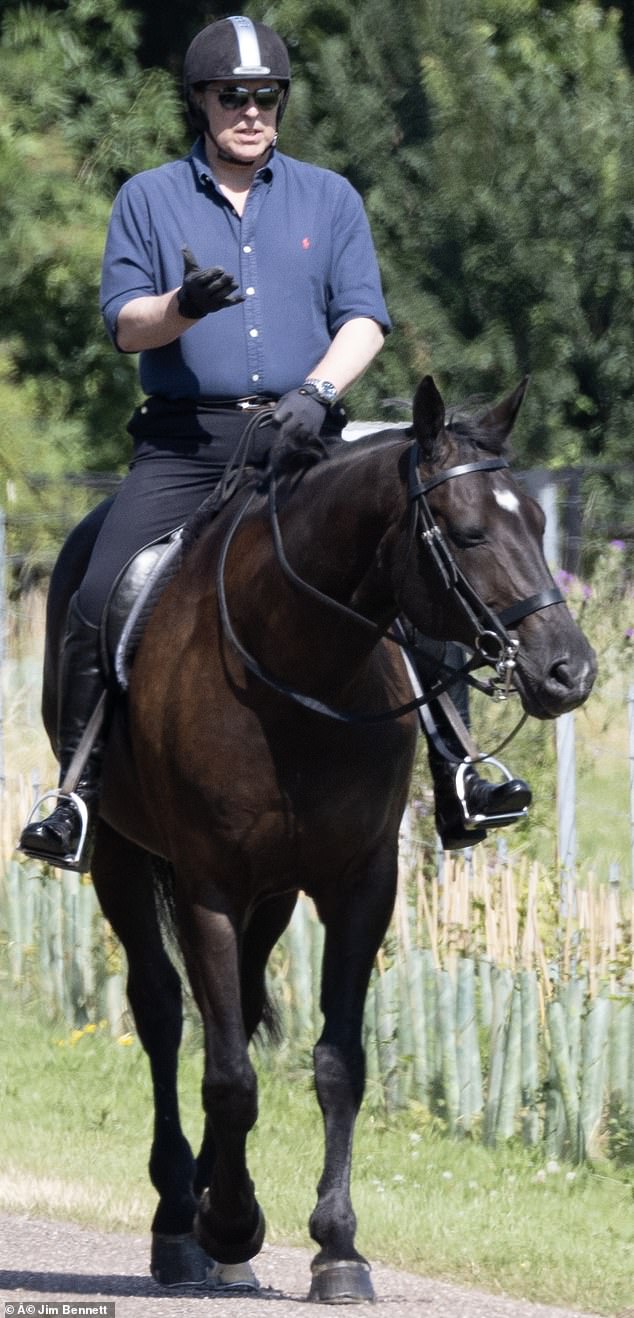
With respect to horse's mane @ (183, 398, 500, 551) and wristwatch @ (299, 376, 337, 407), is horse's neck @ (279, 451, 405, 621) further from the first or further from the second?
wristwatch @ (299, 376, 337, 407)

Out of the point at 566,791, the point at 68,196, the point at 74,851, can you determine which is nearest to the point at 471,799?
the point at 74,851

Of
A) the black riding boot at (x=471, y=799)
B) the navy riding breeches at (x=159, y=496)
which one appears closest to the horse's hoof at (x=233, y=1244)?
the black riding boot at (x=471, y=799)

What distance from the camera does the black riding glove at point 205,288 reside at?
471cm

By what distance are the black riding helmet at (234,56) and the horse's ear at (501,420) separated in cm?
130

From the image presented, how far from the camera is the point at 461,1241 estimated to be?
222 inches

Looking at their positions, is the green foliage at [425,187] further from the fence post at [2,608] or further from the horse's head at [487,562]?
the horse's head at [487,562]

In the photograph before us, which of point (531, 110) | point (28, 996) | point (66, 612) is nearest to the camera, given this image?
point (66, 612)

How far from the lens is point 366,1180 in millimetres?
6520

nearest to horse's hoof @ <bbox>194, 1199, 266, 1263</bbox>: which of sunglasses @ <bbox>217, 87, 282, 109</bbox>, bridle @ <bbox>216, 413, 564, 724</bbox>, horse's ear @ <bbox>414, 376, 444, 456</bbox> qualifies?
bridle @ <bbox>216, 413, 564, 724</bbox>

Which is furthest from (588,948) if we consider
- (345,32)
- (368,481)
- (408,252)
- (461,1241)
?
(345,32)

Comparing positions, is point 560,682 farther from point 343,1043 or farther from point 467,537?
point 343,1043

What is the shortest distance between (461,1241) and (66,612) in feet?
6.97

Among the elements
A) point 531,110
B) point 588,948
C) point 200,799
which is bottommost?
point 588,948

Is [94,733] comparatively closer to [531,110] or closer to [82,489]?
[82,489]
